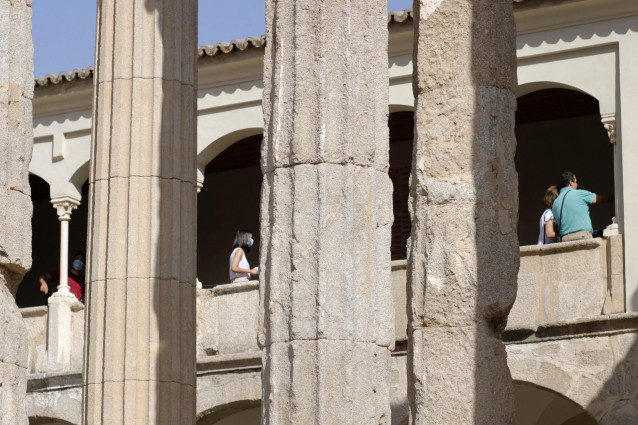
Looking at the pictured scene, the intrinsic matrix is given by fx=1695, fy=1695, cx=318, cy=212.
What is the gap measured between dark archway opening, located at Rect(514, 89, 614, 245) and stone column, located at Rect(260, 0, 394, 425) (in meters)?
10.6

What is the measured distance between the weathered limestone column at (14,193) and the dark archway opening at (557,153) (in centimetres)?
1014

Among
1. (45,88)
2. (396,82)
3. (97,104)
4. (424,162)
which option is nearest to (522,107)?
(396,82)

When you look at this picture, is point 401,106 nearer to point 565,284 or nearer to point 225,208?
point 565,284

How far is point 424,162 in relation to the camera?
8672 millimetres

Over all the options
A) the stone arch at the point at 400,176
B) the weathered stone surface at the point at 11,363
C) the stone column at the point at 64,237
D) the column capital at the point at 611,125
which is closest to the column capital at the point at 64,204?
the stone column at the point at 64,237

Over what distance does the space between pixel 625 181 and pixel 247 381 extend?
4108 millimetres

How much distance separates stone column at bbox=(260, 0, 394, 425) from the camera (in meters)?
8.40

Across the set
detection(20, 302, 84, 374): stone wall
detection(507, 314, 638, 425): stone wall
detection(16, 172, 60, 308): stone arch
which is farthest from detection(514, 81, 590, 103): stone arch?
detection(16, 172, 60, 308): stone arch

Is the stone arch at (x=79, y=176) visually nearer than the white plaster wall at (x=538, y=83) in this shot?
No

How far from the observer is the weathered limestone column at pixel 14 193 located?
9.24 m

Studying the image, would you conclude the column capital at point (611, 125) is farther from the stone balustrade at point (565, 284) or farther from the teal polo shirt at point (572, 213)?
the stone balustrade at point (565, 284)

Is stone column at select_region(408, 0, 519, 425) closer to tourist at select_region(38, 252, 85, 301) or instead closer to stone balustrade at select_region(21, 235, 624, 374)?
stone balustrade at select_region(21, 235, 624, 374)

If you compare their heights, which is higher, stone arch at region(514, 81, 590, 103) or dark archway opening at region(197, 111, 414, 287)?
stone arch at region(514, 81, 590, 103)

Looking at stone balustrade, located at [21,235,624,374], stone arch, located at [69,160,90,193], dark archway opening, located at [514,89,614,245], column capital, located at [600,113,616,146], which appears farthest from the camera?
dark archway opening, located at [514,89,614,245]
